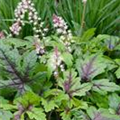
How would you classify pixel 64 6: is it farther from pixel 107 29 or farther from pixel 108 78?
pixel 108 78

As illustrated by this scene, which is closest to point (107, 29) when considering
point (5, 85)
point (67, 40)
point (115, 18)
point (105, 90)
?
point (115, 18)

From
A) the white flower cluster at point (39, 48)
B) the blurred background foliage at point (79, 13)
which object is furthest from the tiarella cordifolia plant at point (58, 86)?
Answer: the blurred background foliage at point (79, 13)

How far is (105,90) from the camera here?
2018 mm

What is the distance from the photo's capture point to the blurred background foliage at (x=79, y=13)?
10.00ft

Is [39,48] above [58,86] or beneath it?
above

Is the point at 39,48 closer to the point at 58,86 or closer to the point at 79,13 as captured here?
the point at 58,86

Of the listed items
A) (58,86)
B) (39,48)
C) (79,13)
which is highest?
(79,13)

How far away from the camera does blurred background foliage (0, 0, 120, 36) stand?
3.05 meters

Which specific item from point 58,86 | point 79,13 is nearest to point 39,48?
point 58,86

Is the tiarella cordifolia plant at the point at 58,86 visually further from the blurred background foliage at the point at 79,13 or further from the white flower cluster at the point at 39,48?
the blurred background foliage at the point at 79,13

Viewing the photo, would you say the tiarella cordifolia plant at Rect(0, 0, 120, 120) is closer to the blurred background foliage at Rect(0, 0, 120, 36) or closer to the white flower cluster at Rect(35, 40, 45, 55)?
the white flower cluster at Rect(35, 40, 45, 55)

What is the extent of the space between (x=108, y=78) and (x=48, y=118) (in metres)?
0.44

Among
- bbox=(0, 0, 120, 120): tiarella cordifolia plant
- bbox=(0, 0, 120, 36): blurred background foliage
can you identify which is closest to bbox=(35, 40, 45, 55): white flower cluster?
bbox=(0, 0, 120, 120): tiarella cordifolia plant

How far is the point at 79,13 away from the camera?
307 centimetres
